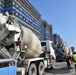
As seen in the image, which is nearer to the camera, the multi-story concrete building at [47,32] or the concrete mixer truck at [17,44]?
the concrete mixer truck at [17,44]

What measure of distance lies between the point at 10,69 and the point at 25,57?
13.3 ft

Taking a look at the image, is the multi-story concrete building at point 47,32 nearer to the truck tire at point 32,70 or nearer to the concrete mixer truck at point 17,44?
the truck tire at point 32,70

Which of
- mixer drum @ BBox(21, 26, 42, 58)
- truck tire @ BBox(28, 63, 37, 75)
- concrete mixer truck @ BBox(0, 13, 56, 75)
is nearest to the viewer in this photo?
concrete mixer truck @ BBox(0, 13, 56, 75)

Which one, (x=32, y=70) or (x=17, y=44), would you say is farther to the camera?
(x=32, y=70)

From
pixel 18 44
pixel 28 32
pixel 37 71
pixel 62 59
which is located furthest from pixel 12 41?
pixel 62 59

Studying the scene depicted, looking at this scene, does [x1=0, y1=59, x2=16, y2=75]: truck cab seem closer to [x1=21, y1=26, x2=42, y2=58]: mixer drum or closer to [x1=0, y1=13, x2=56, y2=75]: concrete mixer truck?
[x1=0, y1=13, x2=56, y2=75]: concrete mixer truck

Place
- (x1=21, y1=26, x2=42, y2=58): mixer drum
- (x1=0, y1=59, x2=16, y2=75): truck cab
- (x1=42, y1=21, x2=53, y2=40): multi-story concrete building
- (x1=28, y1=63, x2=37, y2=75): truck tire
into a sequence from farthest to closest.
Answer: (x1=42, y1=21, x2=53, y2=40): multi-story concrete building
(x1=21, y1=26, x2=42, y2=58): mixer drum
(x1=28, y1=63, x2=37, y2=75): truck tire
(x1=0, y1=59, x2=16, y2=75): truck cab

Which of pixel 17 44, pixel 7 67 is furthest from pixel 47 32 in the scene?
pixel 7 67

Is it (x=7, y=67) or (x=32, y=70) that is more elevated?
(x=7, y=67)

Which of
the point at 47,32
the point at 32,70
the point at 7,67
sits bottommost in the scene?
the point at 32,70

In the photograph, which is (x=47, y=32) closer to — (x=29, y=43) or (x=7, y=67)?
(x=29, y=43)

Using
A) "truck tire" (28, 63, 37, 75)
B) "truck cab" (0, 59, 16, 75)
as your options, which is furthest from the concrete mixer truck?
"truck cab" (0, 59, 16, 75)

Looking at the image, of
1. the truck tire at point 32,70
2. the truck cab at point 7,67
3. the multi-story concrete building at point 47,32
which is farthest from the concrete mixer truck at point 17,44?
the multi-story concrete building at point 47,32

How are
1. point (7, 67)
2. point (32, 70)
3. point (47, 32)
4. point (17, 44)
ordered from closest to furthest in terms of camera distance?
point (7, 67)
point (17, 44)
point (32, 70)
point (47, 32)
